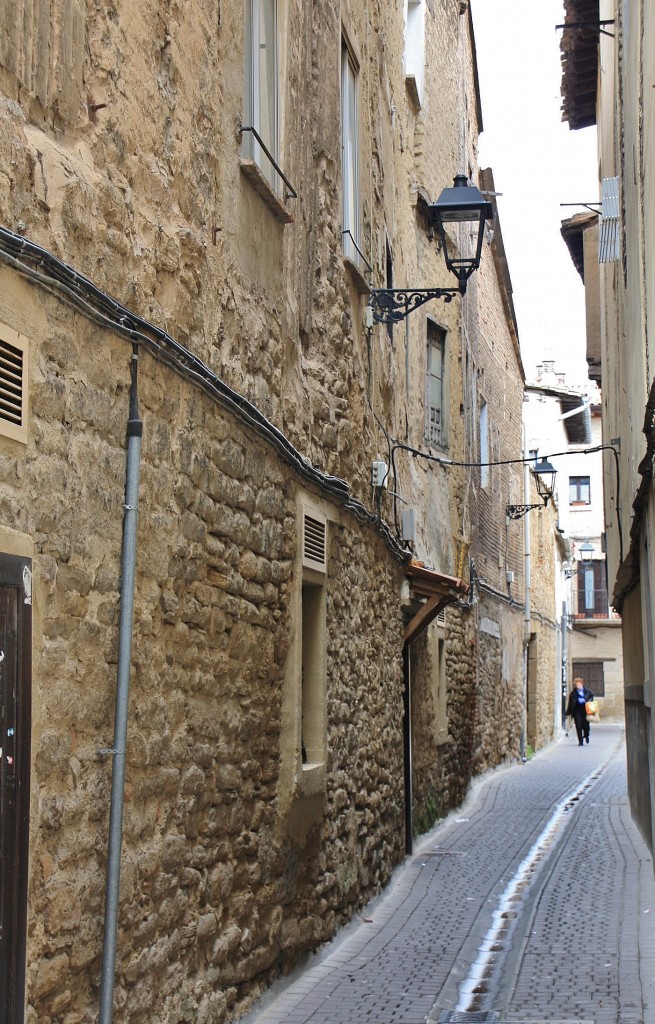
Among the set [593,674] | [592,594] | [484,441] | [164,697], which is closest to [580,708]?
[484,441]

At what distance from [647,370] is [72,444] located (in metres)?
4.65

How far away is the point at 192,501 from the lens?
5230 mm

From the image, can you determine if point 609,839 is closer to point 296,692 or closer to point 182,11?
point 296,692

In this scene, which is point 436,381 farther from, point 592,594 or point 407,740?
point 592,594

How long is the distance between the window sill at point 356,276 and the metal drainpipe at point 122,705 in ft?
14.7

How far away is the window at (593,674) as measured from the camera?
43.8 meters

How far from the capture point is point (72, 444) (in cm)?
407

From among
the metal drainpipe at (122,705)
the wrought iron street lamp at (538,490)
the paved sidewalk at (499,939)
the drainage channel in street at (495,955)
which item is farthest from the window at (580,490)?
the metal drainpipe at (122,705)

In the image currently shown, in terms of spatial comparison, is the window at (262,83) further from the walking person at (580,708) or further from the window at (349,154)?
the walking person at (580,708)

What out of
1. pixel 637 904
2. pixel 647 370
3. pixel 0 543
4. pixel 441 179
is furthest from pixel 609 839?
pixel 0 543

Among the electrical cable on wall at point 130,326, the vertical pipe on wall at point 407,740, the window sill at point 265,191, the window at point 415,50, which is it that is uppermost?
the window at point 415,50

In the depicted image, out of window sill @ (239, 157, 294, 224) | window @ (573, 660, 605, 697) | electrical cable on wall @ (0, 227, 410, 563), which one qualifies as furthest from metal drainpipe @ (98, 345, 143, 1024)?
window @ (573, 660, 605, 697)

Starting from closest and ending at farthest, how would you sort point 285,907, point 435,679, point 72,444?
point 72,444 → point 285,907 → point 435,679

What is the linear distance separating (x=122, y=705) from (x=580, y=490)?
43987 mm
